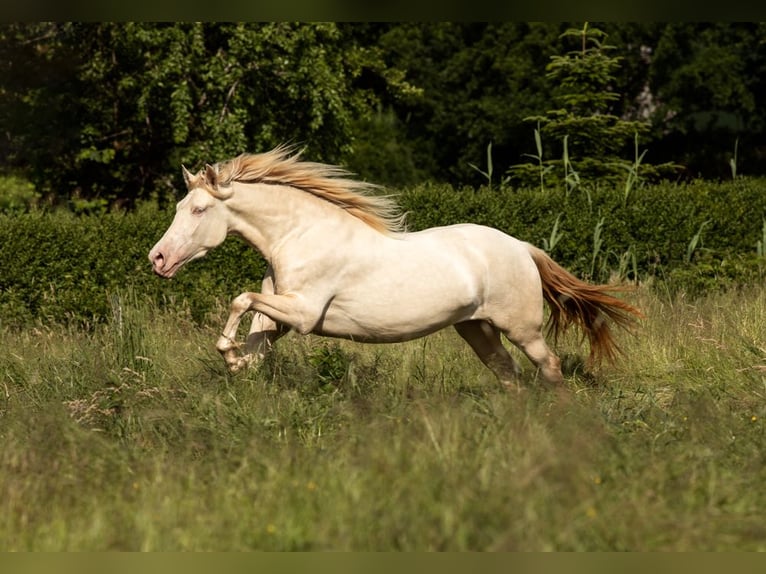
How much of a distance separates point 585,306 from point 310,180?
2.20 m

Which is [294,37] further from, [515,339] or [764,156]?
[764,156]

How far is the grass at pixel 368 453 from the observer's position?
4.30 m

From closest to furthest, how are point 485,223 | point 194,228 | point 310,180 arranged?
point 194,228
point 310,180
point 485,223

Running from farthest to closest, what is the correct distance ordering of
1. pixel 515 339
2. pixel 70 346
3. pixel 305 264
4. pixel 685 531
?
1. pixel 70 346
2. pixel 515 339
3. pixel 305 264
4. pixel 685 531

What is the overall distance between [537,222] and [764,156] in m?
14.5

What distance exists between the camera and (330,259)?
6.47 m

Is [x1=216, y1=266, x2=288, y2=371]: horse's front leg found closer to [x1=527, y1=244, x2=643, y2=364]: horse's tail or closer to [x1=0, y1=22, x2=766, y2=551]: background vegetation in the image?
[x1=0, y1=22, x2=766, y2=551]: background vegetation

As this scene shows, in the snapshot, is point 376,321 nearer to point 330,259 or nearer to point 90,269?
point 330,259

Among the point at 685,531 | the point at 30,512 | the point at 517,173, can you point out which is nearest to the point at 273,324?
the point at 30,512

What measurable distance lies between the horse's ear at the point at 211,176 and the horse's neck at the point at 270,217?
135mm

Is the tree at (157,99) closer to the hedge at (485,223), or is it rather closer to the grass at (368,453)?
the hedge at (485,223)

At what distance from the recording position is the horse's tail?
7520 millimetres

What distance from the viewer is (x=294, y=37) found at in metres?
15.0

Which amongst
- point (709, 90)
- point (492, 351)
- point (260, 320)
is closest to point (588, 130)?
point (492, 351)
